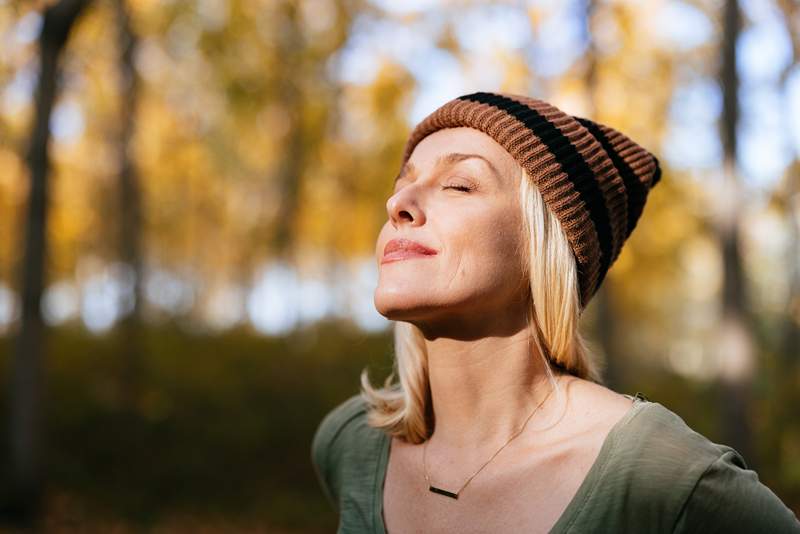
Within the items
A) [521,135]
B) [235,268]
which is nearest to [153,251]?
[235,268]

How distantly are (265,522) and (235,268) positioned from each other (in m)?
21.7

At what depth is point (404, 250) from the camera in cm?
179

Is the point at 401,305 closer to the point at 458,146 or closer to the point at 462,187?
the point at 462,187

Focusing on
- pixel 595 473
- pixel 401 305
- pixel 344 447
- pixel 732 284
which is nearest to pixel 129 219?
pixel 732 284

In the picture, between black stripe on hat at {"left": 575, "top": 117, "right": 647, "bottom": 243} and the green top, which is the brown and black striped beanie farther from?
the green top

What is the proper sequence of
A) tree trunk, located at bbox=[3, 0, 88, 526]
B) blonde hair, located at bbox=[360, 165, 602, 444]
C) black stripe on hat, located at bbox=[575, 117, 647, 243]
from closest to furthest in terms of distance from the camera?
blonde hair, located at bbox=[360, 165, 602, 444], black stripe on hat, located at bbox=[575, 117, 647, 243], tree trunk, located at bbox=[3, 0, 88, 526]

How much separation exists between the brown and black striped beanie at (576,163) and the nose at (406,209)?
23 cm

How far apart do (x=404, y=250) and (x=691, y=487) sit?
30.3 inches

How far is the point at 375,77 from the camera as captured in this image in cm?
1273

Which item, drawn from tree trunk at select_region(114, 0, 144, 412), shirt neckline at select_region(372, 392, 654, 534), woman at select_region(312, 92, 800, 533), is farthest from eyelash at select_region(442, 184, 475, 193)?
tree trunk at select_region(114, 0, 144, 412)

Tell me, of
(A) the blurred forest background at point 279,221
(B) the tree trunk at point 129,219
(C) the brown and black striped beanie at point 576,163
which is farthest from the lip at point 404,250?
(B) the tree trunk at point 129,219

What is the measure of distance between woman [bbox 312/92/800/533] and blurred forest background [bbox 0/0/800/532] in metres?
4.95

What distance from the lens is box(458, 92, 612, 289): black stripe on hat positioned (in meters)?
1.78

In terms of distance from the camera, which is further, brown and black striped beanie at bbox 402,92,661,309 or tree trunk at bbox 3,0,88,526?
tree trunk at bbox 3,0,88,526
